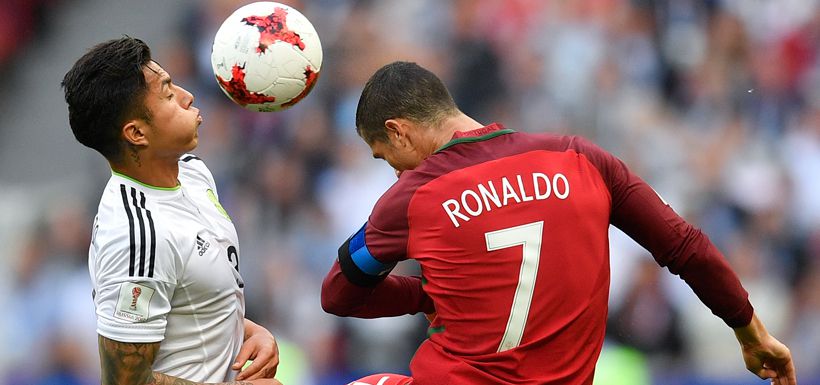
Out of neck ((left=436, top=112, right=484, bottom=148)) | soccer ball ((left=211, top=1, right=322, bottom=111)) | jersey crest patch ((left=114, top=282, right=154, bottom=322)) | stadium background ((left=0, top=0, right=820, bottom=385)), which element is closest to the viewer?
jersey crest patch ((left=114, top=282, right=154, bottom=322))

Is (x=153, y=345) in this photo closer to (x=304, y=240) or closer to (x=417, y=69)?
(x=417, y=69)

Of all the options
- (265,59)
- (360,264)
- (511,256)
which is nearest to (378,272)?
(360,264)

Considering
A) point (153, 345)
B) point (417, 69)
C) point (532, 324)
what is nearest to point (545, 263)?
point (532, 324)

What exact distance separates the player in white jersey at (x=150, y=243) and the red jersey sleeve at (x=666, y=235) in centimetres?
130

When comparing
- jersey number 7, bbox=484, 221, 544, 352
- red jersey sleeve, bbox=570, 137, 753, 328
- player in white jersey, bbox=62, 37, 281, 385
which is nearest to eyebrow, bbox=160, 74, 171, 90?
player in white jersey, bbox=62, 37, 281, 385

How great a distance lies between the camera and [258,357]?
3695 mm

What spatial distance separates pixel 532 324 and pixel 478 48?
4971mm

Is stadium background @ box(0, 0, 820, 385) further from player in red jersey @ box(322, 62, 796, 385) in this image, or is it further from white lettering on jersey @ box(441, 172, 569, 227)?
white lettering on jersey @ box(441, 172, 569, 227)

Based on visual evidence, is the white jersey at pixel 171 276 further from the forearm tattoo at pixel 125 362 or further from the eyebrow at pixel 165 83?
the eyebrow at pixel 165 83

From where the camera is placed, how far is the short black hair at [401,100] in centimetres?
358

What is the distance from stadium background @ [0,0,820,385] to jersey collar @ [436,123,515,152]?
4.08 metres

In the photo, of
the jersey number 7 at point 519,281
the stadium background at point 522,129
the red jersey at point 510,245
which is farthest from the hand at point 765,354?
the stadium background at point 522,129

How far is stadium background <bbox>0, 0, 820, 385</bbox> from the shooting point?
7316 millimetres

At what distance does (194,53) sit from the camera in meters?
8.27
